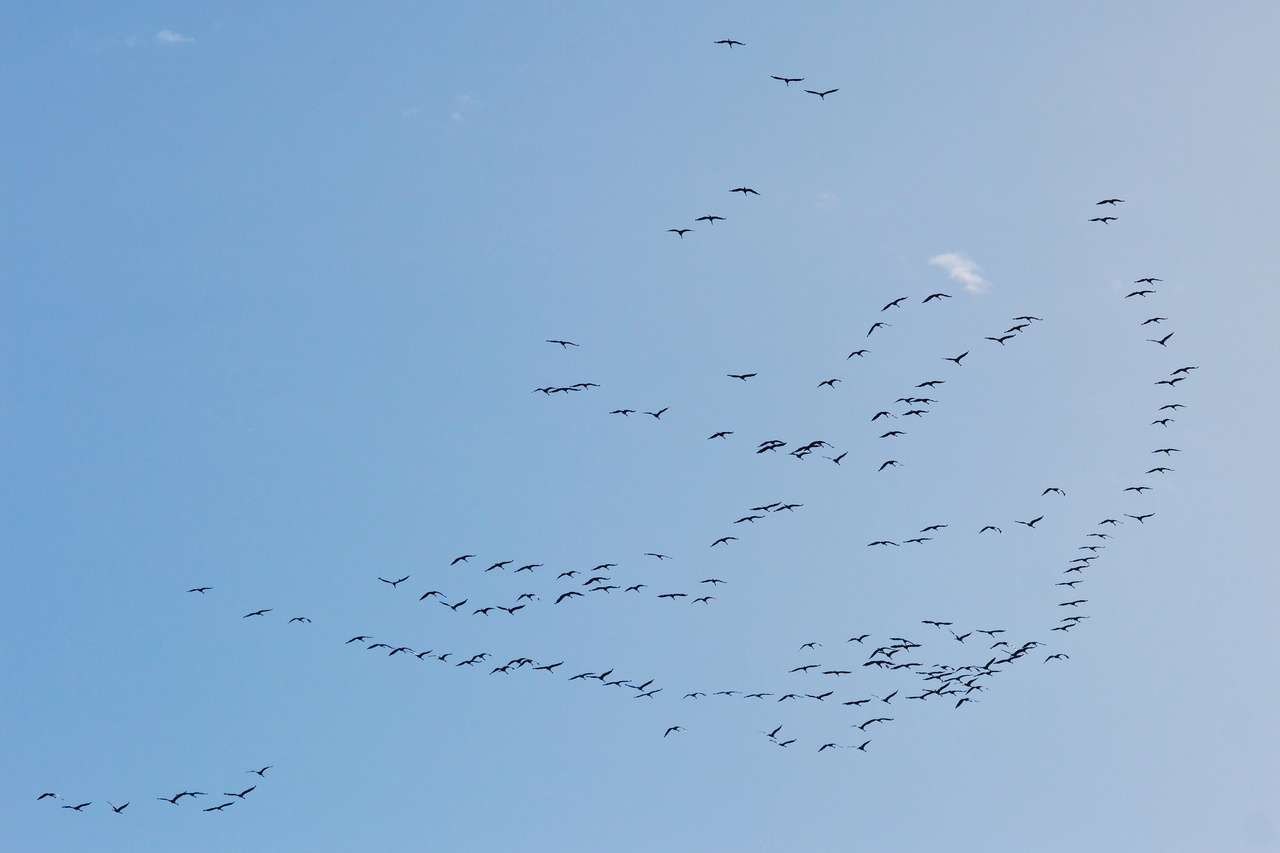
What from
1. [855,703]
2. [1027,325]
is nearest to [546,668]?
[855,703]

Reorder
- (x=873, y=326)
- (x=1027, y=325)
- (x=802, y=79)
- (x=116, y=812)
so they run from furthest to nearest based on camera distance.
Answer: (x=116, y=812) → (x=1027, y=325) → (x=873, y=326) → (x=802, y=79)

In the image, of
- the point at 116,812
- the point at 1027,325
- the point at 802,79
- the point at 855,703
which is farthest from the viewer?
the point at 855,703

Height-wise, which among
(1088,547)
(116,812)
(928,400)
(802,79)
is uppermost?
(802,79)

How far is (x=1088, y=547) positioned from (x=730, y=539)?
32.6 metres

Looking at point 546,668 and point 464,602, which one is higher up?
point 464,602

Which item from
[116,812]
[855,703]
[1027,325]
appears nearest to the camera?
[1027,325]

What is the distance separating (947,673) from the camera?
110 metres

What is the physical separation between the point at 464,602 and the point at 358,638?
47.9 ft

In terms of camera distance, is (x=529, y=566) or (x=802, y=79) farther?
(x=529, y=566)

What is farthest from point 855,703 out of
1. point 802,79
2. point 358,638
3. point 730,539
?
point 802,79

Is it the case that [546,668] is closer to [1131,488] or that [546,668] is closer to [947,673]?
[947,673]

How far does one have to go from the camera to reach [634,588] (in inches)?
3991

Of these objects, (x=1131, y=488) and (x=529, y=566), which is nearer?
(x=529, y=566)

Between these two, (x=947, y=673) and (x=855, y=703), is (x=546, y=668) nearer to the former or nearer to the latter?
(x=855, y=703)
